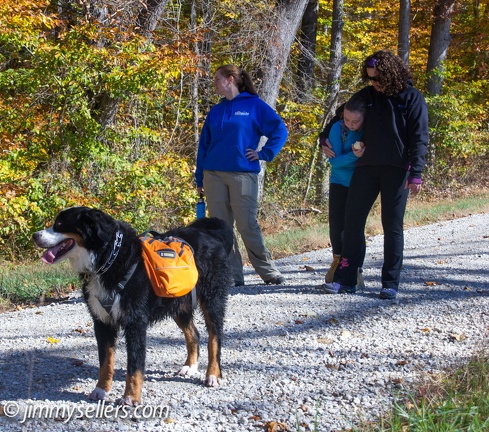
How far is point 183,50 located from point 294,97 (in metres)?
6.42

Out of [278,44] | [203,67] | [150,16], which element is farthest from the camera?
[203,67]

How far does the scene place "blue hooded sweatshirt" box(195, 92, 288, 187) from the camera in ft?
24.9

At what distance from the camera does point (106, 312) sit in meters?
4.54

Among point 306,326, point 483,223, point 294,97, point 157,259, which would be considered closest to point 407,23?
point 294,97

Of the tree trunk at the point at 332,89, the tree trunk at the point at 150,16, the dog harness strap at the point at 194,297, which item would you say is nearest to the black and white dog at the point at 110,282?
the dog harness strap at the point at 194,297

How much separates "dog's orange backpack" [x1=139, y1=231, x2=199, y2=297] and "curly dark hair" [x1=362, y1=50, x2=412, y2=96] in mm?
3077

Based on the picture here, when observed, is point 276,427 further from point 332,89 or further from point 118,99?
point 332,89

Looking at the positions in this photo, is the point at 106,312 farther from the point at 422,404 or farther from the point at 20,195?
the point at 20,195

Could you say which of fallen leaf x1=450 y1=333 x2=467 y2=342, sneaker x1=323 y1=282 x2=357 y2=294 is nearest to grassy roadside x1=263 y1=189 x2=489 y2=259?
sneaker x1=323 y1=282 x2=357 y2=294

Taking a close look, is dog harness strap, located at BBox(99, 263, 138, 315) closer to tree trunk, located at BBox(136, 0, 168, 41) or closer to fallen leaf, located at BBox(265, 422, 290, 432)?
fallen leaf, located at BBox(265, 422, 290, 432)

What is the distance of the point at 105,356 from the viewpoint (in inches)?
183

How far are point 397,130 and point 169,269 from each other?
3.24 metres

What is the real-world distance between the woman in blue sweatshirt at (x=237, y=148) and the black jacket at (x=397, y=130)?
1.16 m

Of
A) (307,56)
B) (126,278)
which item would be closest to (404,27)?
(307,56)
